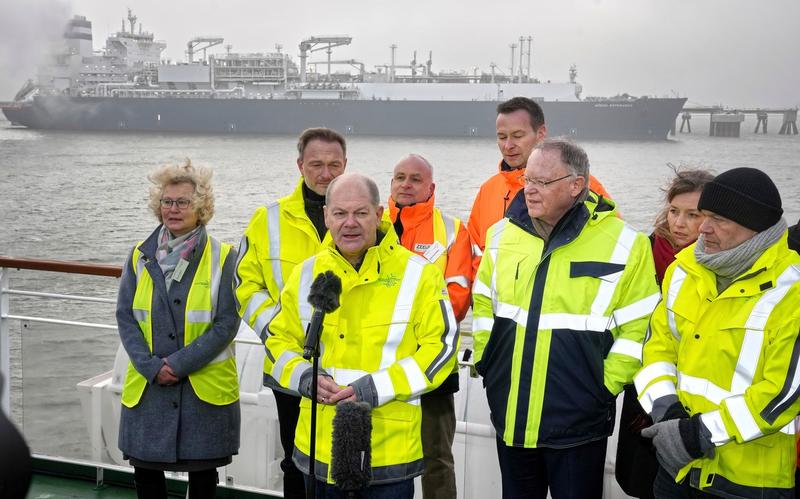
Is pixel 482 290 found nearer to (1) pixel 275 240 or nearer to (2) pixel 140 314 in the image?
(1) pixel 275 240

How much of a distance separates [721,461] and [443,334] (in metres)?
0.62

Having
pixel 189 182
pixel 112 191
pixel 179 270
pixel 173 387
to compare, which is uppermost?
pixel 189 182

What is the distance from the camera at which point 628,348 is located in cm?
182

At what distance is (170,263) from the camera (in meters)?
2.22

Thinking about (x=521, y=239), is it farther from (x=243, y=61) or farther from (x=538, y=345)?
(x=243, y=61)

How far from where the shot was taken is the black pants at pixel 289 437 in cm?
219

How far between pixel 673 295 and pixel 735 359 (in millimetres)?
186

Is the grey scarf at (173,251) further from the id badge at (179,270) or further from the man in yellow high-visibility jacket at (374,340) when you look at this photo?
the man in yellow high-visibility jacket at (374,340)

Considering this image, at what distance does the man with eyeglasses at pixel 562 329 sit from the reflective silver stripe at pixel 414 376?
23 cm

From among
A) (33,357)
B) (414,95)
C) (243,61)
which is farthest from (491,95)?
(33,357)

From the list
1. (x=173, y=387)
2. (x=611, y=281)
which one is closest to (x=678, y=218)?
(x=611, y=281)

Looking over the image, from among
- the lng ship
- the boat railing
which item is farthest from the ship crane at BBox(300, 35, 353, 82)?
the boat railing

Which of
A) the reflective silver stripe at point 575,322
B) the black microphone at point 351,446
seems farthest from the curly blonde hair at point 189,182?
the reflective silver stripe at point 575,322

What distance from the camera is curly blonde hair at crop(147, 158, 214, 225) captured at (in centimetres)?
225
